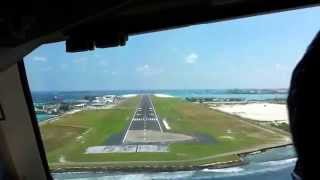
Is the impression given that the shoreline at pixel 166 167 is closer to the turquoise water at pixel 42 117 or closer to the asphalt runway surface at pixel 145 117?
the asphalt runway surface at pixel 145 117

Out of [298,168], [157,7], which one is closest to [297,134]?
[298,168]

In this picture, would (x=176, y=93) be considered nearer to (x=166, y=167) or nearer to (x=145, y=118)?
(x=145, y=118)

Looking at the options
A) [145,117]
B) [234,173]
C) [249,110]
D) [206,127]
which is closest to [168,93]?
[145,117]

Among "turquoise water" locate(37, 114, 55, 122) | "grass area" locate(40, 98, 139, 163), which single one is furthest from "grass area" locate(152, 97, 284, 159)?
"turquoise water" locate(37, 114, 55, 122)

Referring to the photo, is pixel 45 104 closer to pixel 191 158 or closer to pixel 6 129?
pixel 6 129

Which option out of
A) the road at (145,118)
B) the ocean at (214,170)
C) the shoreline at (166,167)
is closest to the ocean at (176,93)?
the ocean at (214,170)

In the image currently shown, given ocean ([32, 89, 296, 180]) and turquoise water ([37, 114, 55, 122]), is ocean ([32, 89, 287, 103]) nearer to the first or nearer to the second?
ocean ([32, 89, 296, 180])
